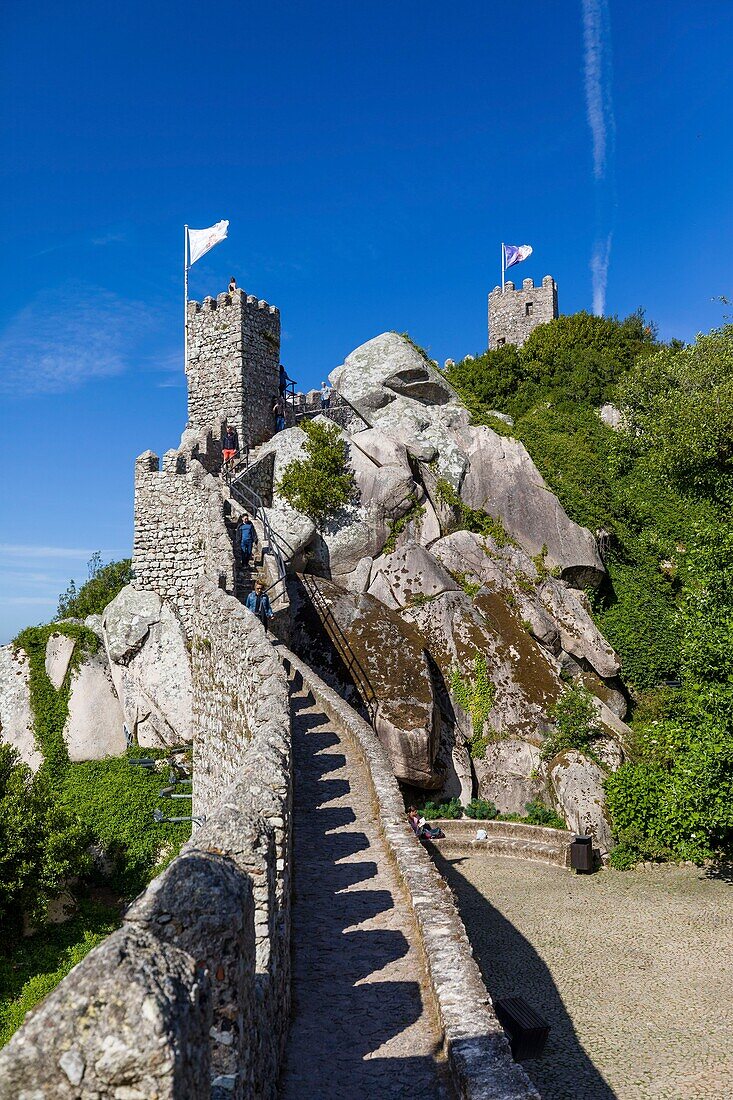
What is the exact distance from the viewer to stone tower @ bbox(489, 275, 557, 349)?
5031 centimetres

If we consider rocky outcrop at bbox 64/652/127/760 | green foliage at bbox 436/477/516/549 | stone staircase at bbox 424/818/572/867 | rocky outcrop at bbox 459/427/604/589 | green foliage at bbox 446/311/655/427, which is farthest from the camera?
green foliage at bbox 446/311/655/427

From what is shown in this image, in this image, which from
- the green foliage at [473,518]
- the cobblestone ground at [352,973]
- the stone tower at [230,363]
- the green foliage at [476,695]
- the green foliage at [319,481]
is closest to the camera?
the cobblestone ground at [352,973]

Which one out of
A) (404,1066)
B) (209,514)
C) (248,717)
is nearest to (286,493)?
(209,514)

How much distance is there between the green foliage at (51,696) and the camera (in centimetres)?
2105

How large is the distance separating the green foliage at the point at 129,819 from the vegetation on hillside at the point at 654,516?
1119 centimetres

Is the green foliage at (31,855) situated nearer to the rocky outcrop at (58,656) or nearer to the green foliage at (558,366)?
the rocky outcrop at (58,656)

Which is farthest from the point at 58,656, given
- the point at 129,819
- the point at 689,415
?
the point at 689,415

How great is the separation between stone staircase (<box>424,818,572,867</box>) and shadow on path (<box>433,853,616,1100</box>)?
2.27 ft

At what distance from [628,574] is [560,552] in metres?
3.18

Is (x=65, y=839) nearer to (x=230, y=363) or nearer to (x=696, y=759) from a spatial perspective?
(x=696, y=759)

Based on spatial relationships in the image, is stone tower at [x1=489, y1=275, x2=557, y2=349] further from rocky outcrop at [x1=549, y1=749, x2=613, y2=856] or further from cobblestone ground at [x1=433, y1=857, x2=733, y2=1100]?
cobblestone ground at [x1=433, y1=857, x2=733, y2=1100]

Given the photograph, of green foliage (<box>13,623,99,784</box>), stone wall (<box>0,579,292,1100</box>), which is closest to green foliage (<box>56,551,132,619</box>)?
green foliage (<box>13,623,99,784</box>)

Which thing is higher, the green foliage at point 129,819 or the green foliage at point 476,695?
the green foliage at point 476,695

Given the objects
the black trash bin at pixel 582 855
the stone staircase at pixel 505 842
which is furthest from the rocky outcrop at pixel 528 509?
the black trash bin at pixel 582 855
